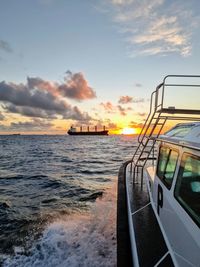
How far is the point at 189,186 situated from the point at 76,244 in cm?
450

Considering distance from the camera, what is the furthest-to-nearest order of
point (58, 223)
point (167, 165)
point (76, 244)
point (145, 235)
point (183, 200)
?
point (58, 223) < point (76, 244) < point (167, 165) < point (145, 235) < point (183, 200)

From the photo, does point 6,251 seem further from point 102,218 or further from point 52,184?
point 52,184

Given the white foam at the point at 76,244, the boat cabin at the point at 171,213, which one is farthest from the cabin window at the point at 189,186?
the white foam at the point at 76,244

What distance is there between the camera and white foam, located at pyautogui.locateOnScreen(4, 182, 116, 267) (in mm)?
6109

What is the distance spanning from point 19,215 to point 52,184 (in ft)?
18.9

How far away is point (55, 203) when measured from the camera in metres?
11.9

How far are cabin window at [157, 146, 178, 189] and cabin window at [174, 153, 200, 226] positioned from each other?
0.46m

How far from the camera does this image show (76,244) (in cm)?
698

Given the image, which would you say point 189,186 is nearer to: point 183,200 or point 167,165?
point 183,200


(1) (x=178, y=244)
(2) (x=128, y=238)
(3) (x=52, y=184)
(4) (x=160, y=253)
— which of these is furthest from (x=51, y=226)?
(3) (x=52, y=184)

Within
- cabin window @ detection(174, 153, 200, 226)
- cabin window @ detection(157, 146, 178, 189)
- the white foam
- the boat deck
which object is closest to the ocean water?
the white foam

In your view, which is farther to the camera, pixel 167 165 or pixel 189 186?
pixel 167 165

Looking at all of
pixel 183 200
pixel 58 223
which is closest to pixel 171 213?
pixel 183 200

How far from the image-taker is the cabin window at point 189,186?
123 inches
